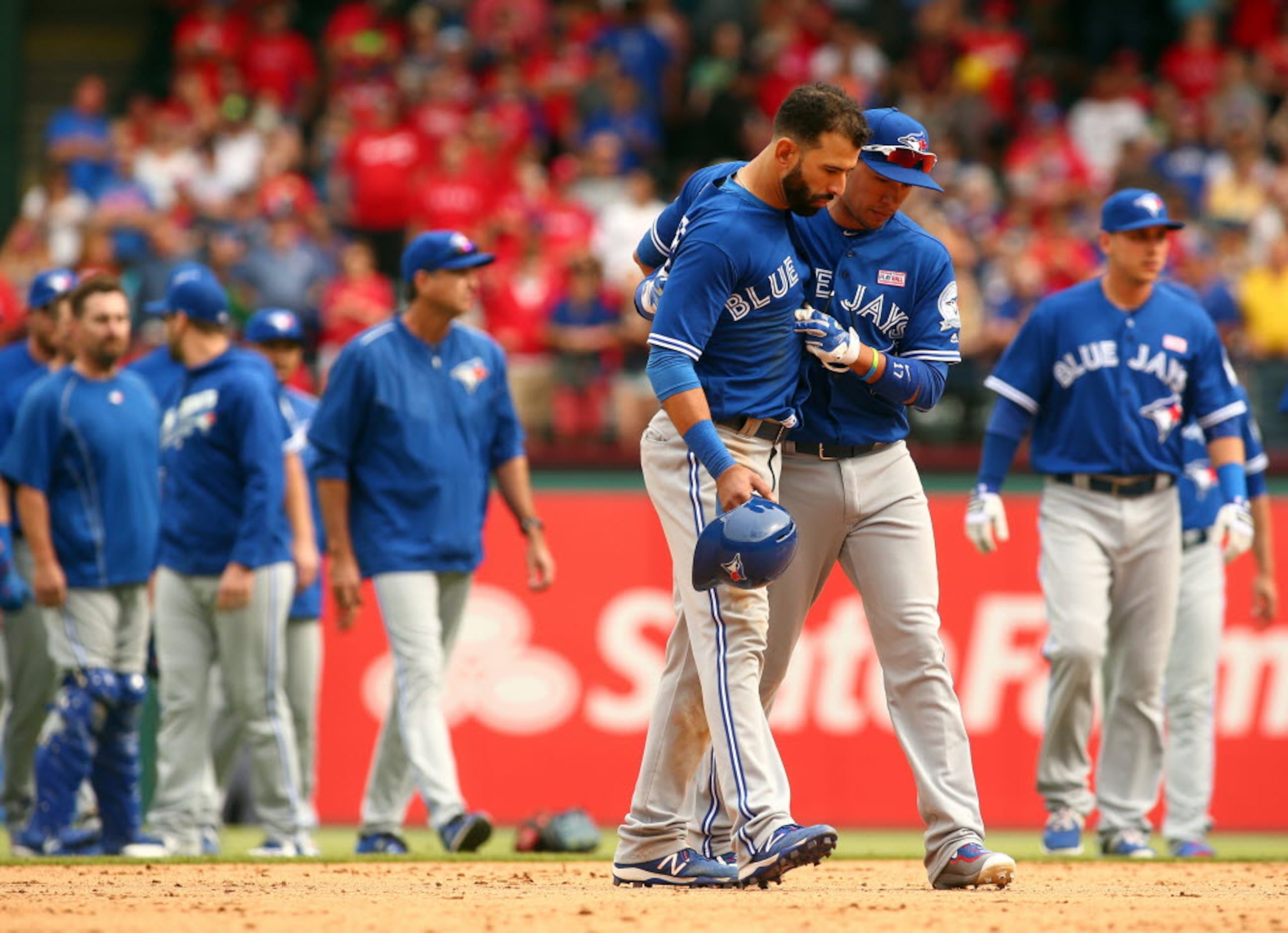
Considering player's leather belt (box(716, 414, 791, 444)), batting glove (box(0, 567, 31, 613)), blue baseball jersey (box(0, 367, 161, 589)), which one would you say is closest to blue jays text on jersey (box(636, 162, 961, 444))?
player's leather belt (box(716, 414, 791, 444))

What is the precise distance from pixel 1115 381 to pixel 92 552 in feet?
15.3

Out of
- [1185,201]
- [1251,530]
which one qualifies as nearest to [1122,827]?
[1251,530]

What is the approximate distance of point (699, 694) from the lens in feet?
21.6

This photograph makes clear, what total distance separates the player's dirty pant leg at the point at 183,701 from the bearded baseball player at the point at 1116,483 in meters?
3.56

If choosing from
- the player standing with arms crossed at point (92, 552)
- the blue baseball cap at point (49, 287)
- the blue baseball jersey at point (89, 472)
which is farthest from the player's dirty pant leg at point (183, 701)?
the blue baseball cap at point (49, 287)

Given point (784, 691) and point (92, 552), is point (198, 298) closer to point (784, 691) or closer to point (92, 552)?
point (92, 552)

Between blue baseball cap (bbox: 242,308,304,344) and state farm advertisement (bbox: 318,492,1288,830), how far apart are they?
2.22 metres

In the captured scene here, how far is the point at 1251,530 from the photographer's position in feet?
28.6

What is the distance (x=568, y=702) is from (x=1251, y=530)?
486cm

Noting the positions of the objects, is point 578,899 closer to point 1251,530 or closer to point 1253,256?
point 1251,530

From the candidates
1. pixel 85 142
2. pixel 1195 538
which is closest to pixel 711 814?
pixel 1195 538

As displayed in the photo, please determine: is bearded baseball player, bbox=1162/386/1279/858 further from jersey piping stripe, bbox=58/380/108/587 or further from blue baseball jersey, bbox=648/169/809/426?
jersey piping stripe, bbox=58/380/108/587

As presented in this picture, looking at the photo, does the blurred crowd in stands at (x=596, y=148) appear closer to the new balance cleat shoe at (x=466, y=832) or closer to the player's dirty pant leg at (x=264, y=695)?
the player's dirty pant leg at (x=264, y=695)

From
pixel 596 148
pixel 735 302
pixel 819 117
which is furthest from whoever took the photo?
pixel 596 148
